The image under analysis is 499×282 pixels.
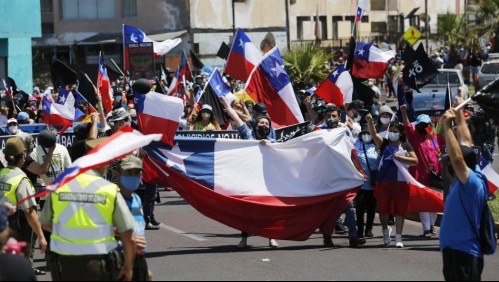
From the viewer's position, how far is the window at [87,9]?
196 ft

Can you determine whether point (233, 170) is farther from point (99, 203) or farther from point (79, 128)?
point (99, 203)

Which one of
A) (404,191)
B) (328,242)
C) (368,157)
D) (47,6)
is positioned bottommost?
(328,242)

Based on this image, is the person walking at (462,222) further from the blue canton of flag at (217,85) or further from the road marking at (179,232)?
the blue canton of flag at (217,85)

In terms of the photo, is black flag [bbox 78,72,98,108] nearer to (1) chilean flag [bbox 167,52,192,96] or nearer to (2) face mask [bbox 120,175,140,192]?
(1) chilean flag [bbox 167,52,192,96]

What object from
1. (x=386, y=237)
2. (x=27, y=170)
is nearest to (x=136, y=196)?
(x=27, y=170)

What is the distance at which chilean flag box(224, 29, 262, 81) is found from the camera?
19547 millimetres

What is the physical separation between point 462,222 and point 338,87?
9.33 meters

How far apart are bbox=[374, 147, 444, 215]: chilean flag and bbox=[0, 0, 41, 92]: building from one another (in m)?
26.5

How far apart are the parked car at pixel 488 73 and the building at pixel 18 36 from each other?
16.4 m

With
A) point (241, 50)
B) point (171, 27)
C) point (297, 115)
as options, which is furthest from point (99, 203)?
point (171, 27)

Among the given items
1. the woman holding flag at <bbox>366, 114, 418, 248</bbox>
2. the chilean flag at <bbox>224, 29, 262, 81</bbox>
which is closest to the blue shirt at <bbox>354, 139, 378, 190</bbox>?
the woman holding flag at <bbox>366, 114, 418, 248</bbox>

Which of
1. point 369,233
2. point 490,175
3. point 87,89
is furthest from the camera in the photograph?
point 87,89

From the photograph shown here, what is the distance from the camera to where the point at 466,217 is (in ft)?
29.0

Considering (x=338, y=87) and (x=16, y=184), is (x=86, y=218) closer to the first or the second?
(x=16, y=184)
